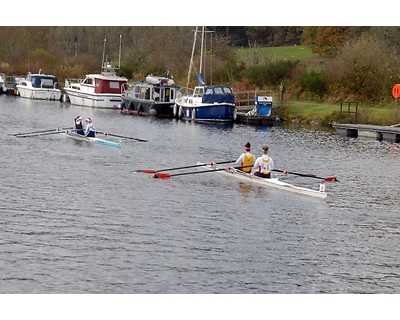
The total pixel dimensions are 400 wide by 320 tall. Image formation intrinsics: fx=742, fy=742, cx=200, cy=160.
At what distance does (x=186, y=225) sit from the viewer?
957 inches

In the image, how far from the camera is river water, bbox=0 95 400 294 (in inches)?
751

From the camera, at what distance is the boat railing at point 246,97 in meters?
65.2

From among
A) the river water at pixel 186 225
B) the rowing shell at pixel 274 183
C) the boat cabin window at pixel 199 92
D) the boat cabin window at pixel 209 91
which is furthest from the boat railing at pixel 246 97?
the rowing shell at pixel 274 183

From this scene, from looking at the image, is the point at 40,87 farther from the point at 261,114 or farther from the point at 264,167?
the point at 264,167

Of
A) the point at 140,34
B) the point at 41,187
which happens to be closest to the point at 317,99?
the point at 140,34

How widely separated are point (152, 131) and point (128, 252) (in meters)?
32.4

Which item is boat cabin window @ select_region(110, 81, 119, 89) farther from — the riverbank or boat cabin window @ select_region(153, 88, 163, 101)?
the riverbank

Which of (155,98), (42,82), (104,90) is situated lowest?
(155,98)

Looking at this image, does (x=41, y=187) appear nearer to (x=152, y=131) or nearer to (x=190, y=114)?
(x=152, y=131)

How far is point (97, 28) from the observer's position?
292ft

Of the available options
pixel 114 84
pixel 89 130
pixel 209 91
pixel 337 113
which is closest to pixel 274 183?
pixel 89 130

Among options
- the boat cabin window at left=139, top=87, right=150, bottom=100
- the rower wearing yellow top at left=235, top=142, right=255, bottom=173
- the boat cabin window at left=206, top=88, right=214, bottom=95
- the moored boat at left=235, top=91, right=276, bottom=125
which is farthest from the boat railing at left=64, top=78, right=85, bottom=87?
the rower wearing yellow top at left=235, top=142, right=255, bottom=173

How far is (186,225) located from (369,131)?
31149mm

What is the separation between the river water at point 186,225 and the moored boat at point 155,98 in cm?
2421
